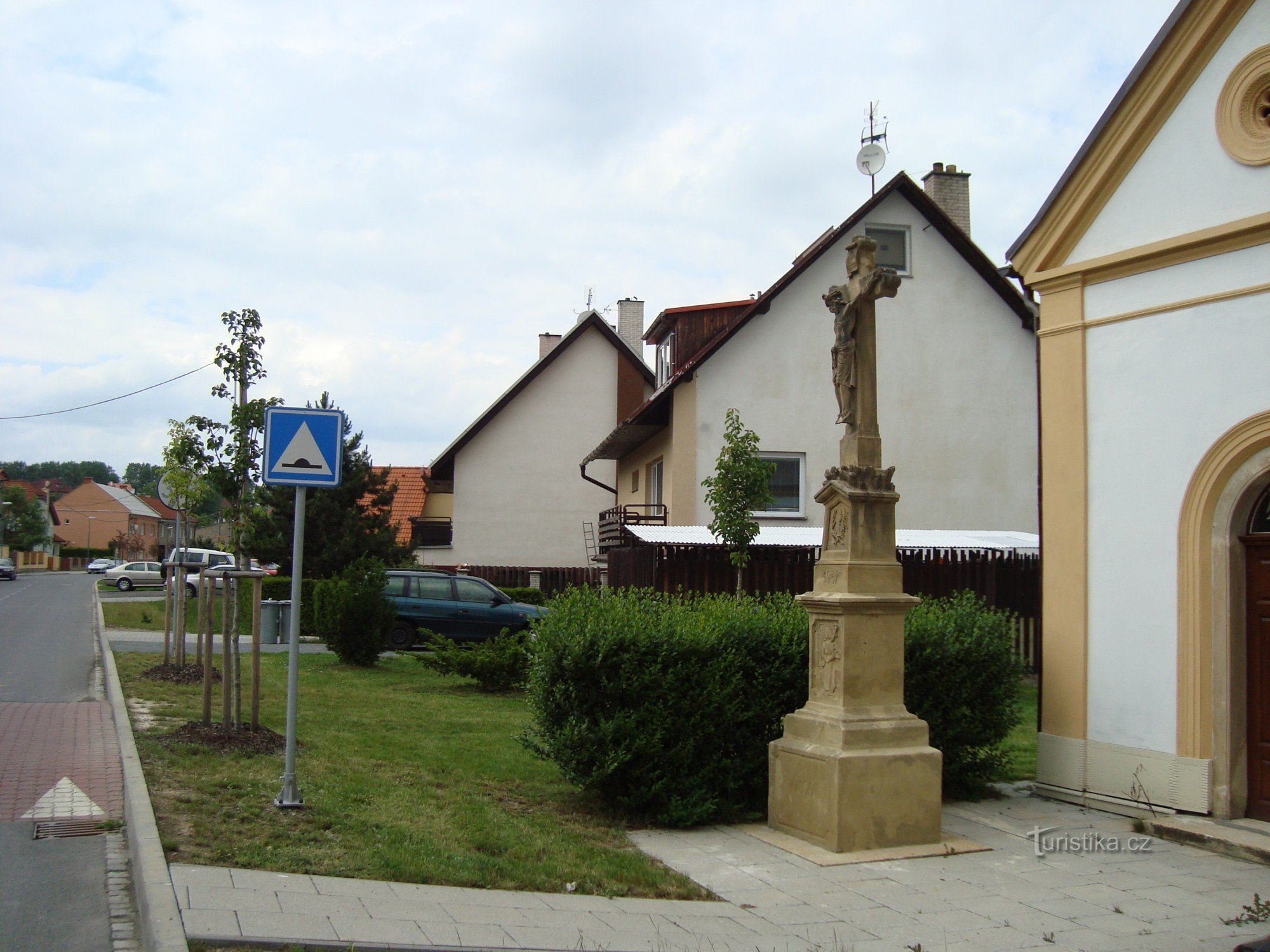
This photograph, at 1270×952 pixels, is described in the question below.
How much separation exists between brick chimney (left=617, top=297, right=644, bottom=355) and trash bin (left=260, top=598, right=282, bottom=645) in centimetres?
1800

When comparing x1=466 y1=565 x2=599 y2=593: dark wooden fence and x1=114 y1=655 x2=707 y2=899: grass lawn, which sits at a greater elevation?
x1=466 y1=565 x2=599 y2=593: dark wooden fence

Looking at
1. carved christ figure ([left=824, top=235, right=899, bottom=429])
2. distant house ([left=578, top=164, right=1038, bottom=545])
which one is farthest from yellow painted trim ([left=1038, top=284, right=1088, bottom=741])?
distant house ([left=578, top=164, right=1038, bottom=545])

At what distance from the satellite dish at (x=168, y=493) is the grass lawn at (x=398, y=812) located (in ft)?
41.2

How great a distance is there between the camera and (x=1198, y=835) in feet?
24.0

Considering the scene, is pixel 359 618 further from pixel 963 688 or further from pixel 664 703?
pixel 963 688

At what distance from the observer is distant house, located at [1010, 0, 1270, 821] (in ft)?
25.7

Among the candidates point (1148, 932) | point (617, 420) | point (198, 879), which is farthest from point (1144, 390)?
point (617, 420)

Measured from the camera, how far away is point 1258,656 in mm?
7797

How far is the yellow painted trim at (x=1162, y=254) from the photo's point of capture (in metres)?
7.78

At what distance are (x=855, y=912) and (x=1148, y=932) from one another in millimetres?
1464

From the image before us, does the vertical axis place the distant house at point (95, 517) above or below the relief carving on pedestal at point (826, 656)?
above

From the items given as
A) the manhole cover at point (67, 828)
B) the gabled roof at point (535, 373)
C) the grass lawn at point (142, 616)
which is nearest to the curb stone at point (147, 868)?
the manhole cover at point (67, 828)

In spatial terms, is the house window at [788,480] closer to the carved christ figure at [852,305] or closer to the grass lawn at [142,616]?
the grass lawn at [142,616]

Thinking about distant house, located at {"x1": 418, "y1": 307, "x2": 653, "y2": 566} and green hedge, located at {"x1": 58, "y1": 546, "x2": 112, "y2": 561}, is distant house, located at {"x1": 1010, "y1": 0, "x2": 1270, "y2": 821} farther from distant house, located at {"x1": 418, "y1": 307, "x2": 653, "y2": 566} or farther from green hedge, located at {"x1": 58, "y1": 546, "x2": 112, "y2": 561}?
green hedge, located at {"x1": 58, "y1": 546, "x2": 112, "y2": 561}
